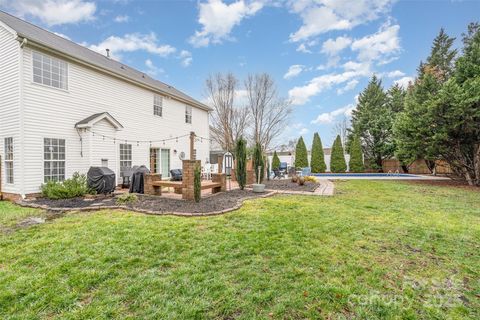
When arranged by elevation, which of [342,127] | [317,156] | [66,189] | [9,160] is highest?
[342,127]

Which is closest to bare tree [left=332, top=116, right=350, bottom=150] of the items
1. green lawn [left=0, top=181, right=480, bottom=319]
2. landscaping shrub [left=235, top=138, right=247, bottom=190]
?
landscaping shrub [left=235, top=138, right=247, bottom=190]

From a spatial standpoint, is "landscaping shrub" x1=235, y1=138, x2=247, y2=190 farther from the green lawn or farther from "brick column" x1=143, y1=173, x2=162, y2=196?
the green lawn

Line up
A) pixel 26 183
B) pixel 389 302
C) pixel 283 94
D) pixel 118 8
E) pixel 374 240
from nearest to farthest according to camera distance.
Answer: pixel 389 302 → pixel 374 240 → pixel 26 183 → pixel 118 8 → pixel 283 94

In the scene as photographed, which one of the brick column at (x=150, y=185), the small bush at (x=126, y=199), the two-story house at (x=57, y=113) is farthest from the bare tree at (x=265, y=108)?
the small bush at (x=126, y=199)

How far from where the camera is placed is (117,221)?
193 inches

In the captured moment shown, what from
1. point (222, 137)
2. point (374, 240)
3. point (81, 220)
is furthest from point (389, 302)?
point (222, 137)

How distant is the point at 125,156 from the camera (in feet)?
37.3

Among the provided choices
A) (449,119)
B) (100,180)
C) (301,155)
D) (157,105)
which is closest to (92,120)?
(100,180)

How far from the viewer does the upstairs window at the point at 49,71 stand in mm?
8133

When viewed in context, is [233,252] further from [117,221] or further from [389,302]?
[117,221]

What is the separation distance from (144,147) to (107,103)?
2.83m

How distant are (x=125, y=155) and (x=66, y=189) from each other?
3.94 metres

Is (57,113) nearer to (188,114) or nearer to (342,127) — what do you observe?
(188,114)

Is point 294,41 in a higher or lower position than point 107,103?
higher
